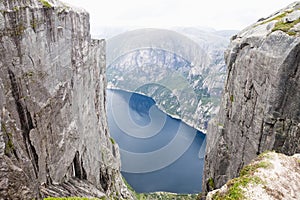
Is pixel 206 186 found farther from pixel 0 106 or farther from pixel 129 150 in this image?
pixel 129 150

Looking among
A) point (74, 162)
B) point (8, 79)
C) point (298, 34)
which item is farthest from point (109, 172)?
point (298, 34)

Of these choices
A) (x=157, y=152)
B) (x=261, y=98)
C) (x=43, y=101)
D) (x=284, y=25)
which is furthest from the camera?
(x=157, y=152)

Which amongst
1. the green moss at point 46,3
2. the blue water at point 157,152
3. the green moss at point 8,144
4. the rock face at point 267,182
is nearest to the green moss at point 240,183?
the rock face at point 267,182

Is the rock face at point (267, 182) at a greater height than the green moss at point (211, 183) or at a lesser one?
greater

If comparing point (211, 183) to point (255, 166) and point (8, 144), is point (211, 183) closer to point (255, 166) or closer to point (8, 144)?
point (255, 166)

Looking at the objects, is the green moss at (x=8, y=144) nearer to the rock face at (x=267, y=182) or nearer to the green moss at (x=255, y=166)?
the rock face at (x=267, y=182)

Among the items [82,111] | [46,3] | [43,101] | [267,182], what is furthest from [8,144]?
[267,182]

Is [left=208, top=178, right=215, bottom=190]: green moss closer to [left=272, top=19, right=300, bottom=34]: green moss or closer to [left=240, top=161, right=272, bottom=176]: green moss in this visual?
[left=240, top=161, right=272, bottom=176]: green moss
